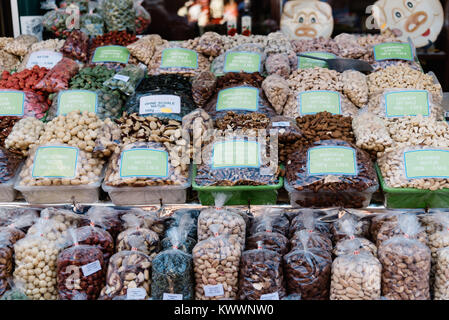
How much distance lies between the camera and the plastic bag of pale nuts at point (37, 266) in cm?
162

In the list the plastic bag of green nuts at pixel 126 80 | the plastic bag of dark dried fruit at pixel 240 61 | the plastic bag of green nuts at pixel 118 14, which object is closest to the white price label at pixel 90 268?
the plastic bag of green nuts at pixel 126 80

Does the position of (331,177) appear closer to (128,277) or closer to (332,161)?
(332,161)

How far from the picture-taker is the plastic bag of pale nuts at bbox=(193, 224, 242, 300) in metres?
1.57

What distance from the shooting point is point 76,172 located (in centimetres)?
174

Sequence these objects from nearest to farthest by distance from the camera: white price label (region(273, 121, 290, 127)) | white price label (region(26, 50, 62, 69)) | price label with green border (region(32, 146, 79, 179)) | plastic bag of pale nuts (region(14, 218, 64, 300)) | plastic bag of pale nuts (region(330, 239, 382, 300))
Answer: plastic bag of pale nuts (region(330, 239, 382, 300)), plastic bag of pale nuts (region(14, 218, 64, 300)), price label with green border (region(32, 146, 79, 179)), white price label (region(273, 121, 290, 127)), white price label (region(26, 50, 62, 69))

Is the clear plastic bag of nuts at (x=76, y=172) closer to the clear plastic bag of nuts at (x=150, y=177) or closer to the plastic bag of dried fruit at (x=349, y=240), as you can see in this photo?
the clear plastic bag of nuts at (x=150, y=177)

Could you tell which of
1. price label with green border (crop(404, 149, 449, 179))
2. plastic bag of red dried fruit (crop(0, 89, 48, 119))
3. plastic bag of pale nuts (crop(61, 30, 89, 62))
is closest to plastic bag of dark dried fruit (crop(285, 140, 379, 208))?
price label with green border (crop(404, 149, 449, 179))

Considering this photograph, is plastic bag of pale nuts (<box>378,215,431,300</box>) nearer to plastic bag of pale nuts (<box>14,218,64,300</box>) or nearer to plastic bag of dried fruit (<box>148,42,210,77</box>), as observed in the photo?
plastic bag of pale nuts (<box>14,218,64,300</box>)

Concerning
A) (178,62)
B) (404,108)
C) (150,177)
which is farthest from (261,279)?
A: (178,62)

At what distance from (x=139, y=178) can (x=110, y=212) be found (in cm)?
23

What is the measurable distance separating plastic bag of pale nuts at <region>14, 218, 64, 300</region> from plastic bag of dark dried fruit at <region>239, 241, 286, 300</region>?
2.09 feet

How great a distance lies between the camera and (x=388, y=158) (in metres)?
1.76
